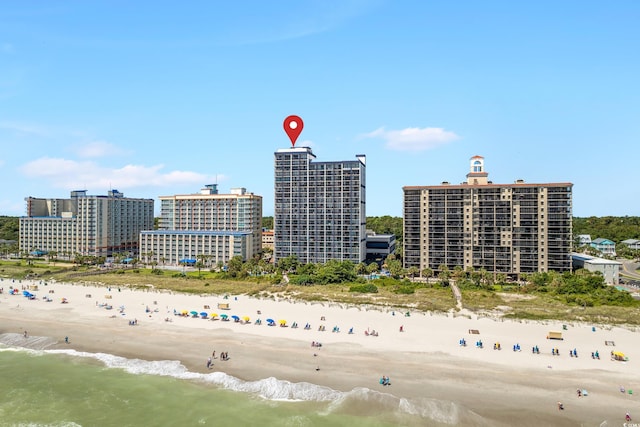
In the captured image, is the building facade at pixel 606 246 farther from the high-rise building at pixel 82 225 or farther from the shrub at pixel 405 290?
the high-rise building at pixel 82 225

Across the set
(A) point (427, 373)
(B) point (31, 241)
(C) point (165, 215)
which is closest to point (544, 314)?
(A) point (427, 373)

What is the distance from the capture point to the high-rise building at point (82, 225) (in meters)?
171

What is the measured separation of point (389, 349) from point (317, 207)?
81761mm

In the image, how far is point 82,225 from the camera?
6747 inches

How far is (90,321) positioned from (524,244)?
11042 cm

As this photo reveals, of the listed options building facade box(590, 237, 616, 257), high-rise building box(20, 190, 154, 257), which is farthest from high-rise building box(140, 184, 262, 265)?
building facade box(590, 237, 616, 257)

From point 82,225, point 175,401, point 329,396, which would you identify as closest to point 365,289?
point 329,396

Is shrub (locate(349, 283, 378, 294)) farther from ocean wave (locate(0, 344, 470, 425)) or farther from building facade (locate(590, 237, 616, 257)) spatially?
building facade (locate(590, 237, 616, 257))

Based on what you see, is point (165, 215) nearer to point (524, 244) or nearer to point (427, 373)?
A: point (524, 244)

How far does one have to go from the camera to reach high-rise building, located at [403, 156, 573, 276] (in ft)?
378

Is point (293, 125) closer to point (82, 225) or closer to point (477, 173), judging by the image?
point (477, 173)

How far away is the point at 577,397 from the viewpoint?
42.9 m

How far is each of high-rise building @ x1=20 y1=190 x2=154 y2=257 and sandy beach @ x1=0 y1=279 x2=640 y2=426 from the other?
89.9m

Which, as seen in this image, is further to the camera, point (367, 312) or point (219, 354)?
point (367, 312)
